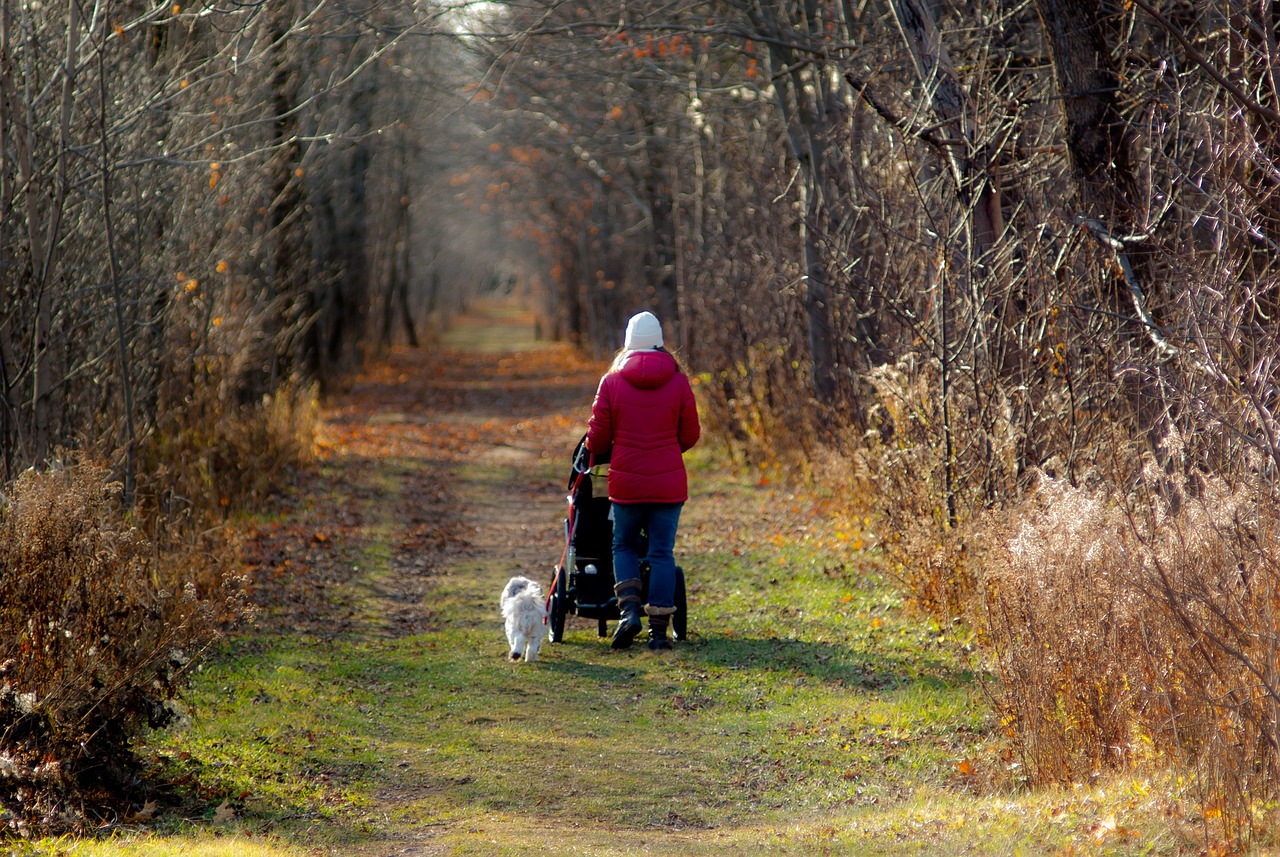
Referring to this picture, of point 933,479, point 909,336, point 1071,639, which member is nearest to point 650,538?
point 933,479

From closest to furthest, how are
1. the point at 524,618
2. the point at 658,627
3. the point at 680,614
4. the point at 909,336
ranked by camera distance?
the point at 524,618 < the point at 658,627 < the point at 680,614 < the point at 909,336

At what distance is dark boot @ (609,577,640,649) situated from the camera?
8227 millimetres

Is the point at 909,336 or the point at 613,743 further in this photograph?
the point at 909,336

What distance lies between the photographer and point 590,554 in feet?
27.8

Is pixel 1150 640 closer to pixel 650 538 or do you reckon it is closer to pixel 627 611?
pixel 650 538

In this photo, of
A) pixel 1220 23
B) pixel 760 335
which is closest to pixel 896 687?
pixel 1220 23

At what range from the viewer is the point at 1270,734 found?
448cm

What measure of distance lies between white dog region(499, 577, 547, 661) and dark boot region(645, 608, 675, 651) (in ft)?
2.41

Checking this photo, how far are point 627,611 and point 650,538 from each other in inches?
20.9

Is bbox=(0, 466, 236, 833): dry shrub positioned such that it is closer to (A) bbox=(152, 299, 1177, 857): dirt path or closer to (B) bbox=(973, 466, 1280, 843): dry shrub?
(A) bbox=(152, 299, 1177, 857): dirt path

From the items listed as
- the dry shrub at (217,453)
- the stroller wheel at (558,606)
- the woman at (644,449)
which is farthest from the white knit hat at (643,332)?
the dry shrub at (217,453)

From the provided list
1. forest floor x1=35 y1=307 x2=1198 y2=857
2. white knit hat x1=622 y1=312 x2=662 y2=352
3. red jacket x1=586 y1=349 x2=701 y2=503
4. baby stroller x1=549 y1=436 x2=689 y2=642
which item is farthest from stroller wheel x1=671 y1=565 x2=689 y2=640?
white knit hat x1=622 y1=312 x2=662 y2=352

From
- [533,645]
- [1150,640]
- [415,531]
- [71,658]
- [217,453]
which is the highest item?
[217,453]

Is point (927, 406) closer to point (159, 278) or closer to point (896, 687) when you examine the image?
point (896, 687)
